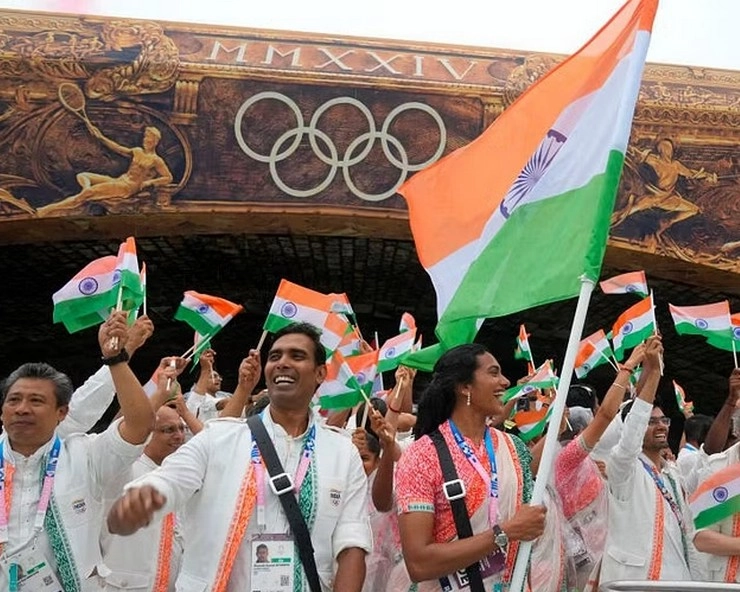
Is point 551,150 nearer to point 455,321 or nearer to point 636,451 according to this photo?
point 455,321

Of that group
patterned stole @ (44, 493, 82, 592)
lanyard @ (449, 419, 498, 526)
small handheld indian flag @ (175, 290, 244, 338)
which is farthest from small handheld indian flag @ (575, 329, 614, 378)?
patterned stole @ (44, 493, 82, 592)

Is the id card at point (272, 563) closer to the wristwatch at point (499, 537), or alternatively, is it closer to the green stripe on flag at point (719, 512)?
the wristwatch at point (499, 537)

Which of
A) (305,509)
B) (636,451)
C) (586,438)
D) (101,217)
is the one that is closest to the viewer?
(305,509)

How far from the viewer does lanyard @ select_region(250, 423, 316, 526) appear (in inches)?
127

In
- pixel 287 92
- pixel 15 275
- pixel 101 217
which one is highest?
pixel 287 92

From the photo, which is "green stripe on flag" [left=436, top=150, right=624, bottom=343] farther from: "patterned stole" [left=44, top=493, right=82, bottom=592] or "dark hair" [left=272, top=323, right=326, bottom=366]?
"patterned stole" [left=44, top=493, right=82, bottom=592]

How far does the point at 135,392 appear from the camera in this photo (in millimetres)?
3535

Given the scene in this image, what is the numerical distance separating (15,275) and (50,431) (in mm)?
10872

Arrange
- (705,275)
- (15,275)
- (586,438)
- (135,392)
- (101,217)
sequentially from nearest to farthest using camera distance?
(135,392), (586,438), (101,217), (705,275), (15,275)

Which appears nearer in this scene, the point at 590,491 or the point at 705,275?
the point at 590,491

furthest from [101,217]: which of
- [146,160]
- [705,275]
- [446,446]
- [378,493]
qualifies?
[446,446]

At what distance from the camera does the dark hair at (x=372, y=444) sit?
202 inches

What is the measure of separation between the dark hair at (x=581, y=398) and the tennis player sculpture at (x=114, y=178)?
21.0 feet

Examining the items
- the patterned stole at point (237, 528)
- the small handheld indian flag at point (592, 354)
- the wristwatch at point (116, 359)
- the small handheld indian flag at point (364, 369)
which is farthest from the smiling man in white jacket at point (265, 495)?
the small handheld indian flag at point (592, 354)
